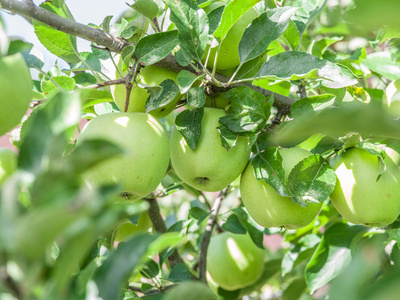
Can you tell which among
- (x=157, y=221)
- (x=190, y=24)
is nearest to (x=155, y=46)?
(x=190, y=24)

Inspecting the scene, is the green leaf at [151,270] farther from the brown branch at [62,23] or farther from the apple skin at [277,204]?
the brown branch at [62,23]

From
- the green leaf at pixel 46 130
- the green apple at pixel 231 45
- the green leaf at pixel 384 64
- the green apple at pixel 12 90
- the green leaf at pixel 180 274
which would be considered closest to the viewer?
the green leaf at pixel 46 130

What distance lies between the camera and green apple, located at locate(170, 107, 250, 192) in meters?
0.90

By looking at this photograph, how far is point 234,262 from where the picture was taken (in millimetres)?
1565

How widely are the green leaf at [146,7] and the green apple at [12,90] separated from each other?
0.32 metres

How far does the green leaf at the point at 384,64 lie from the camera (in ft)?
4.22

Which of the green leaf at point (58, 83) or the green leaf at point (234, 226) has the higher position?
the green leaf at point (58, 83)

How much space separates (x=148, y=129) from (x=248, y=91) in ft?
0.72

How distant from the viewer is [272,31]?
2.94 feet

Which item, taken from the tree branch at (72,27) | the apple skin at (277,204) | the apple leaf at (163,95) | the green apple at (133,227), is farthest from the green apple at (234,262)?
the apple leaf at (163,95)

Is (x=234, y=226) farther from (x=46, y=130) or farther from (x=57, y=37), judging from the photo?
(x=46, y=130)

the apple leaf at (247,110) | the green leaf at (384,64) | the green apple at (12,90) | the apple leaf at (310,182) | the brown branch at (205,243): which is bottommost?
the brown branch at (205,243)

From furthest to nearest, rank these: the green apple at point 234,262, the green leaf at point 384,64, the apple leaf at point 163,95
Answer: the green apple at point 234,262 < the green leaf at point 384,64 < the apple leaf at point 163,95

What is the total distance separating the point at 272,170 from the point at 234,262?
2.48 feet
